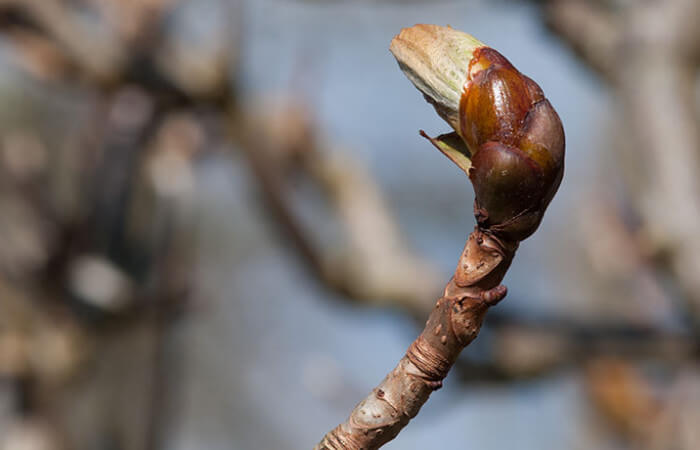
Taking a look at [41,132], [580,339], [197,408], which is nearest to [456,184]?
[197,408]

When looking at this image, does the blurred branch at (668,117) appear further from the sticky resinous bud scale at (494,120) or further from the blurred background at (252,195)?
the sticky resinous bud scale at (494,120)

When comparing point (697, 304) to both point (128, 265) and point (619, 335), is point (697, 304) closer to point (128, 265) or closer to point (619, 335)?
point (619, 335)

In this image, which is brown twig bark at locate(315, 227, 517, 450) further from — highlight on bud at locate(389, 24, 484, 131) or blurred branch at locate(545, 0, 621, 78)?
blurred branch at locate(545, 0, 621, 78)

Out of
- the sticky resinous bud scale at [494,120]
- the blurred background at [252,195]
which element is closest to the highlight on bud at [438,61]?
the sticky resinous bud scale at [494,120]

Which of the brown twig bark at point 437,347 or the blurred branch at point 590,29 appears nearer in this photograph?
the brown twig bark at point 437,347

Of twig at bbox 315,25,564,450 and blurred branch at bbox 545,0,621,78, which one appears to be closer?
twig at bbox 315,25,564,450

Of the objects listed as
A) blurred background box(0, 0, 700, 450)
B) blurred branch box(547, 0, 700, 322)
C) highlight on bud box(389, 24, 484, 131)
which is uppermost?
blurred branch box(547, 0, 700, 322)

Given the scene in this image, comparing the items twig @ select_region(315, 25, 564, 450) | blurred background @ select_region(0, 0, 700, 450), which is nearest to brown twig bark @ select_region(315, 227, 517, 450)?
twig @ select_region(315, 25, 564, 450)
